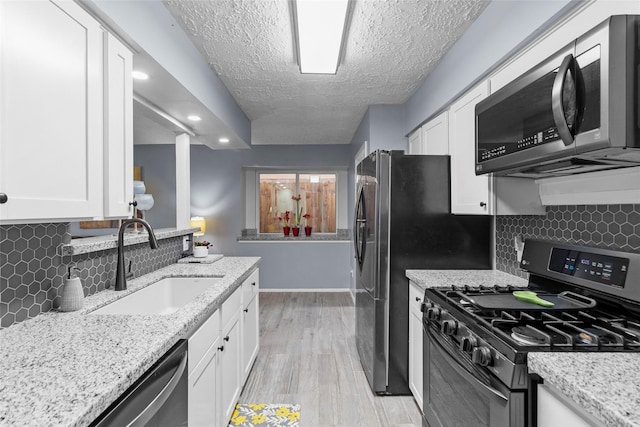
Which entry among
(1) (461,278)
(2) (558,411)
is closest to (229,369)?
(1) (461,278)

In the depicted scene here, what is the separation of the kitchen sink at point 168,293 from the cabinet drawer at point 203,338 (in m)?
0.37

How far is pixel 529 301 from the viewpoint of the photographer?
1382mm

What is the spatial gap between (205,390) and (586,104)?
5.85ft

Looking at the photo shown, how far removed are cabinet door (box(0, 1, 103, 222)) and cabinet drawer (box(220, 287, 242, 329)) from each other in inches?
31.8

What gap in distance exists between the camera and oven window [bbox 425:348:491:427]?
1151mm

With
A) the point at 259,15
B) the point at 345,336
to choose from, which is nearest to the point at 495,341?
the point at 259,15

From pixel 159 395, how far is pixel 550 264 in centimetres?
172

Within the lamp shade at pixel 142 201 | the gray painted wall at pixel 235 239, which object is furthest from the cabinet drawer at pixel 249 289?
the gray painted wall at pixel 235 239

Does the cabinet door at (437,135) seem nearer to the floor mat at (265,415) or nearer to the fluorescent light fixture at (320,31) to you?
the fluorescent light fixture at (320,31)

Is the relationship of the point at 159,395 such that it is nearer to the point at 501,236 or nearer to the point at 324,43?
the point at 324,43

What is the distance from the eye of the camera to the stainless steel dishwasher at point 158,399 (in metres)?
0.79

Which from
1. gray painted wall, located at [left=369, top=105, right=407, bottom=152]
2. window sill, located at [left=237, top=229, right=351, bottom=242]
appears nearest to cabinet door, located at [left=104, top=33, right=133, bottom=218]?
gray painted wall, located at [left=369, top=105, right=407, bottom=152]

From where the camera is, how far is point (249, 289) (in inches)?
97.1

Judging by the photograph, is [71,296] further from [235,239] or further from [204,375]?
[235,239]
